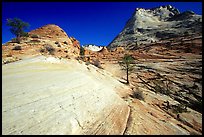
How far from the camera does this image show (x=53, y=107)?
1245 cm

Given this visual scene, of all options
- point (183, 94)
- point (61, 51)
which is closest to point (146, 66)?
point (183, 94)

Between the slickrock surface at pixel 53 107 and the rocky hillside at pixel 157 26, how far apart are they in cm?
7573

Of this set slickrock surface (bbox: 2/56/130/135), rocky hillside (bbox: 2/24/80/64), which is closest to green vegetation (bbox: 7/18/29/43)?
rocky hillside (bbox: 2/24/80/64)

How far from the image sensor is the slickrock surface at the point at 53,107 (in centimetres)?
1046

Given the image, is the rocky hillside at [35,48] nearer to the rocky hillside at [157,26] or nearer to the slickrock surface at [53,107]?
the slickrock surface at [53,107]

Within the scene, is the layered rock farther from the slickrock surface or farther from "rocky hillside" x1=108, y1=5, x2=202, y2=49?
"rocky hillside" x1=108, y1=5, x2=202, y2=49

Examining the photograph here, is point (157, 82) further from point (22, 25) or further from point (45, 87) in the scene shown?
point (22, 25)

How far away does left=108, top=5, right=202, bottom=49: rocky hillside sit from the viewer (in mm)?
103812

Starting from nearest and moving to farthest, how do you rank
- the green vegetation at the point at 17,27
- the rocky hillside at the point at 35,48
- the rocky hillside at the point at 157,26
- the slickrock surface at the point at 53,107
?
the slickrock surface at the point at 53,107, the rocky hillside at the point at 35,48, the green vegetation at the point at 17,27, the rocky hillside at the point at 157,26

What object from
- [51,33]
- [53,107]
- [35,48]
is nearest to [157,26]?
[51,33]

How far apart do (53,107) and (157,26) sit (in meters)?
A: 128

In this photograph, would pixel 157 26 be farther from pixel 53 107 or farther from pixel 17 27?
pixel 53 107

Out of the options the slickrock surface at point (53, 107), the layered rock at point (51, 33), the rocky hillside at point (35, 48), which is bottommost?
the slickrock surface at point (53, 107)

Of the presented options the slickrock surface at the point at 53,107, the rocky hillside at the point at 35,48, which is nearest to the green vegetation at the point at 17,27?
the rocky hillside at the point at 35,48
